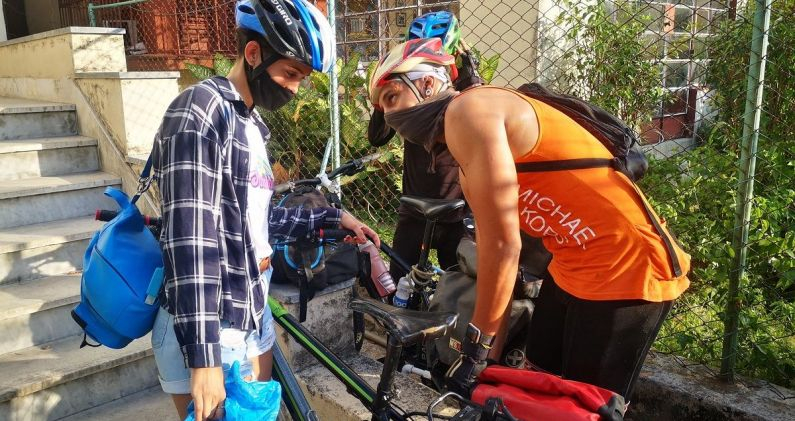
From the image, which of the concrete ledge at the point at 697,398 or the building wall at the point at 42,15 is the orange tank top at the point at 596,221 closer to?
the concrete ledge at the point at 697,398

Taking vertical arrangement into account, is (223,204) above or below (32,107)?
below

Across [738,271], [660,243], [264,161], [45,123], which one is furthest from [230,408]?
[45,123]

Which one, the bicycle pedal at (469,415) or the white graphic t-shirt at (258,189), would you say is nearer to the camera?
the bicycle pedal at (469,415)

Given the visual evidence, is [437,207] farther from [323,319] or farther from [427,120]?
[323,319]

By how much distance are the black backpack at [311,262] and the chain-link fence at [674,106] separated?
1.67 metres

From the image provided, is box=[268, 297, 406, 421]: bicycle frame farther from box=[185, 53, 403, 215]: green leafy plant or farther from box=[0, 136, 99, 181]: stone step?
box=[185, 53, 403, 215]: green leafy plant

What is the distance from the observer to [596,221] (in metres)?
1.91

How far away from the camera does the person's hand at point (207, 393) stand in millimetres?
1633

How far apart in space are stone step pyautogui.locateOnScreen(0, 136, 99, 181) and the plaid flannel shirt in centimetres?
377

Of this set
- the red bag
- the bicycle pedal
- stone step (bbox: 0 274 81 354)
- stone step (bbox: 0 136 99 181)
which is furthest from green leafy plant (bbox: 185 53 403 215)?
the bicycle pedal

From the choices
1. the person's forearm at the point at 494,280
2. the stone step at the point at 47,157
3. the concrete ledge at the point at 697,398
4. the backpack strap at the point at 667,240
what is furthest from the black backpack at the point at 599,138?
the stone step at the point at 47,157

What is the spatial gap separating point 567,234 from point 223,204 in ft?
3.55

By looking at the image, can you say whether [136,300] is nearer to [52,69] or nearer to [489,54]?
[52,69]

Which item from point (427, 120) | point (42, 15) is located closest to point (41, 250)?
point (427, 120)
